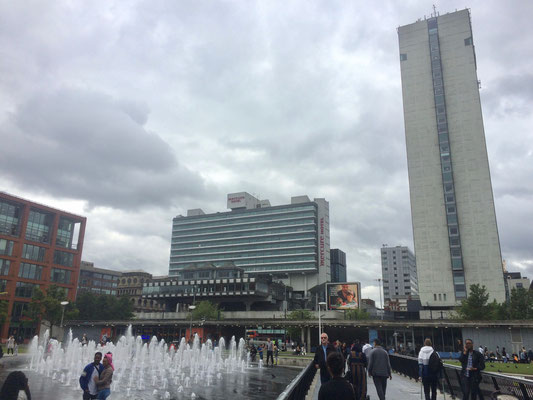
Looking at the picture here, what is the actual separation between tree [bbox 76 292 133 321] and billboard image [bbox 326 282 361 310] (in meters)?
49.4

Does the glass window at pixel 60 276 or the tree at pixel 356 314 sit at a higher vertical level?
the glass window at pixel 60 276

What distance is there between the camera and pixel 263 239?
133 metres

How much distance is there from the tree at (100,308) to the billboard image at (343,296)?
49.4 meters

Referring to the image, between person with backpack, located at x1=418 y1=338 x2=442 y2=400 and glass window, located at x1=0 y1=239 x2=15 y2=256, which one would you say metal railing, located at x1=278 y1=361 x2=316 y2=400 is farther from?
glass window, located at x1=0 y1=239 x2=15 y2=256

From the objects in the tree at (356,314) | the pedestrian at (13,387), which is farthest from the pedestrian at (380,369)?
the tree at (356,314)

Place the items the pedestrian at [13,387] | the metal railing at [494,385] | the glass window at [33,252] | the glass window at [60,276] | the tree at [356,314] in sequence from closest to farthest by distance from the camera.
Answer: the pedestrian at [13,387], the metal railing at [494,385], the glass window at [33,252], the glass window at [60,276], the tree at [356,314]

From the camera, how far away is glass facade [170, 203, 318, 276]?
416 ft

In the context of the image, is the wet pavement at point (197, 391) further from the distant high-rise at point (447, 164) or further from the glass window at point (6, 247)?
the distant high-rise at point (447, 164)

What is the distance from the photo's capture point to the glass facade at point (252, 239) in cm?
12688

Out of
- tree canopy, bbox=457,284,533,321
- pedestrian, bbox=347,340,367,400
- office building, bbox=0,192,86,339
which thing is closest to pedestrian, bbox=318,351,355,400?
pedestrian, bbox=347,340,367,400

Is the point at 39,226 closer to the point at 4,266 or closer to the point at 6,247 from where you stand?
the point at 6,247

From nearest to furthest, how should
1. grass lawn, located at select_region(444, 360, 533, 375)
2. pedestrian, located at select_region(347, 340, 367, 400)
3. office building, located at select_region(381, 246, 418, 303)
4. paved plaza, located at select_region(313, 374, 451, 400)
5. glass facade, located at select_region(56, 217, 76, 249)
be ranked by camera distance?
pedestrian, located at select_region(347, 340, 367, 400)
paved plaza, located at select_region(313, 374, 451, 400)
grass lawn, located at select_region(444, 360, 533, 375)
glass facade, located at select_region(56, 217, 76, 249)
office building, located at select_region(381, 246, 418, 303)

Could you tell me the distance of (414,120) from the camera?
313 feet

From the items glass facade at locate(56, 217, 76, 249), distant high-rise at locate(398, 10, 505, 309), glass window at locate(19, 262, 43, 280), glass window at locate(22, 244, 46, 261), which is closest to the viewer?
glass window at locate(19, 262, 43, 280)
